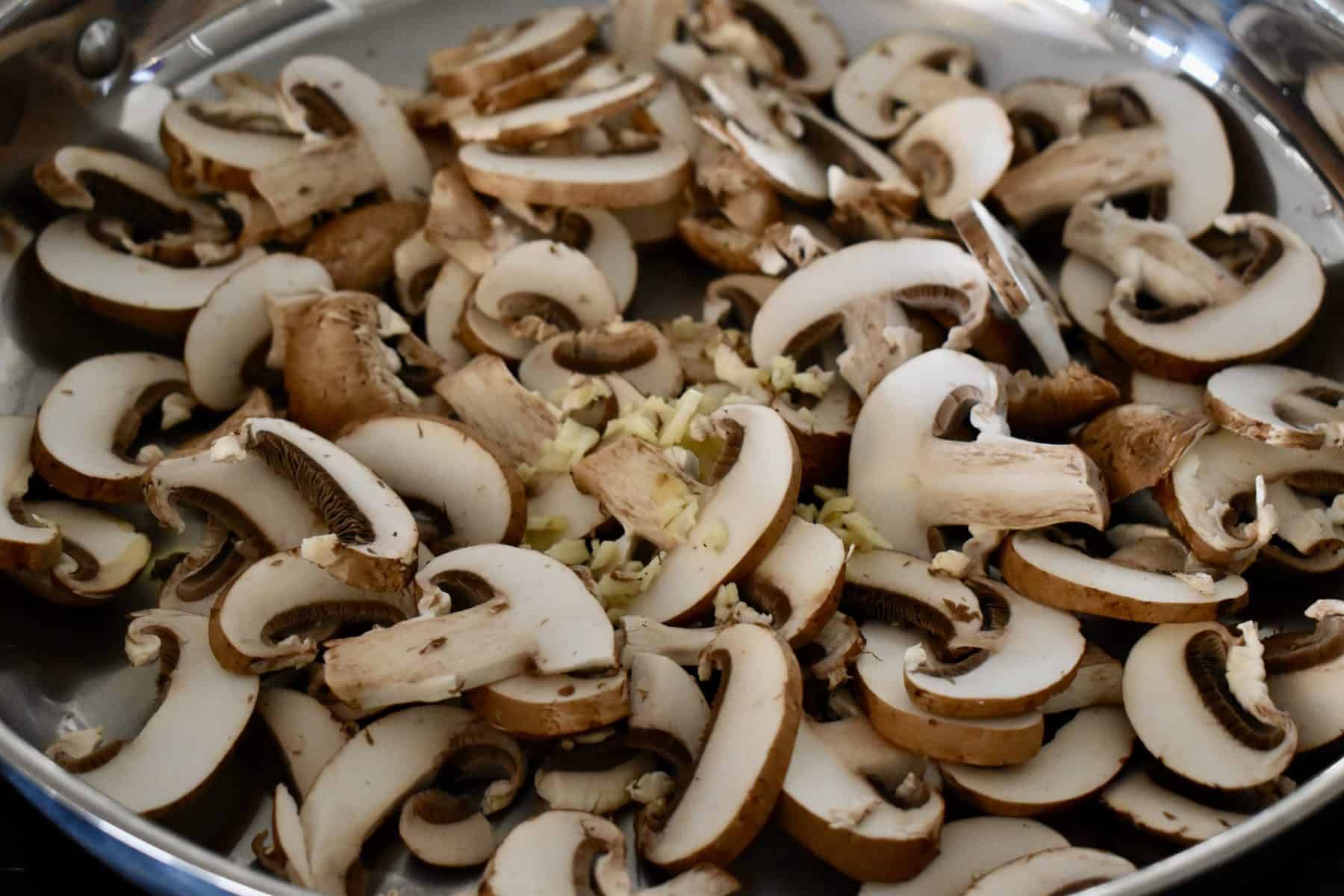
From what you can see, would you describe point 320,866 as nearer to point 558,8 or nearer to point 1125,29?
point 558,8

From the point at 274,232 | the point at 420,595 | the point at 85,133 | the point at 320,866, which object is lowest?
the point at 320,866

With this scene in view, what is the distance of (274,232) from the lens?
1.93 metres

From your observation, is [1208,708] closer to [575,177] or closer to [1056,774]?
[1056,774]

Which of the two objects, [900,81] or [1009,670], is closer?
[1009,670]

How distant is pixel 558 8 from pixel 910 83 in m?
0.69

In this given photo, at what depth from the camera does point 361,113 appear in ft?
6.52

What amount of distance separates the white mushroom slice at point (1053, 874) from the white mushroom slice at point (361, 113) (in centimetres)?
139

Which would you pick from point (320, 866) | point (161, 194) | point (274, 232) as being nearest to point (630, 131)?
point (274, 232)

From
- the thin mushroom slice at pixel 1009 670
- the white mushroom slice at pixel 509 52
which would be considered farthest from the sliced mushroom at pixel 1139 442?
the white mushroom slice at pixel 509 52

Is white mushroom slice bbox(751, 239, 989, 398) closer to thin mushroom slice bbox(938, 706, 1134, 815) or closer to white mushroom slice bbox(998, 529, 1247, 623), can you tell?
white mushroom slice bbox(998, 529, 1247, 623)

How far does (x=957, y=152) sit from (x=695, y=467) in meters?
0.83

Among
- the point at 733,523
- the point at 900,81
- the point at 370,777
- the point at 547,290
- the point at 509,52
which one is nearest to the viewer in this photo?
the point at 370,777

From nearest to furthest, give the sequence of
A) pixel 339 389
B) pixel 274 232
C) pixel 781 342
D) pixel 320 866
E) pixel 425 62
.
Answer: pixel 320 866
pixel 339 389
pixel 781 342
pixel 274 232
pixel 425 62

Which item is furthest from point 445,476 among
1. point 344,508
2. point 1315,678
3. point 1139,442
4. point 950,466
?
point 1315,678
